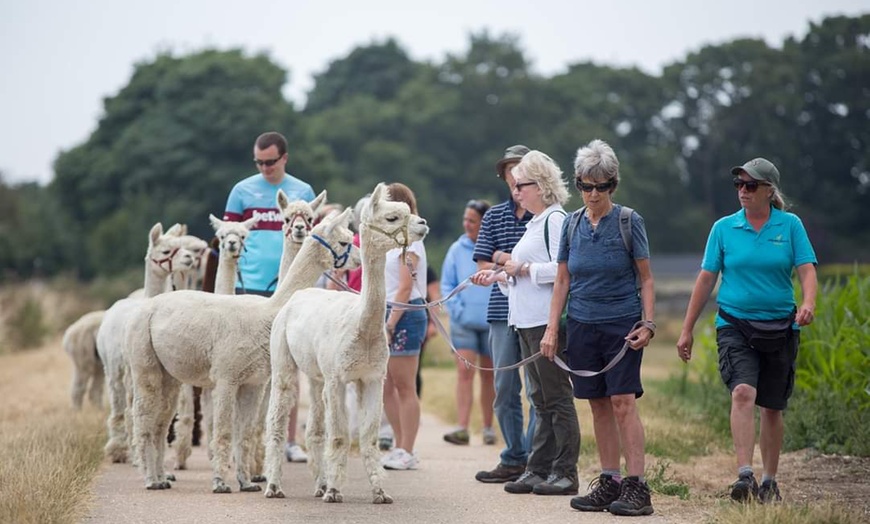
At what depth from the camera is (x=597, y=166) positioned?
332 inches

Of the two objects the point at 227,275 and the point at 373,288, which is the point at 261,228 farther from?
the point at 373,288

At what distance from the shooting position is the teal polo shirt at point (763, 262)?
8.38 m

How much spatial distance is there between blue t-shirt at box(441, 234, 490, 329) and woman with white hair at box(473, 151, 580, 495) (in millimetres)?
3508

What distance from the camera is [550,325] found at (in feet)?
28.7

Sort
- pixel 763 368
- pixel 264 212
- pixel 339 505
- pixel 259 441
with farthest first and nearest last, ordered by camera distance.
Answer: pixel 264 212 → pixel 259 441 → pixel 339 505 → pixel 763 368

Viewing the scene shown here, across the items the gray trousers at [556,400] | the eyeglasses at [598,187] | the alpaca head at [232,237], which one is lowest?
the gray trousers at [556,400]

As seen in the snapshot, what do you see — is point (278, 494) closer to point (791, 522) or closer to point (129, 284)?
point (791, 522)

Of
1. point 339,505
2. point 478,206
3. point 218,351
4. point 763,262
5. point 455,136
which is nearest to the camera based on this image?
point 763,262

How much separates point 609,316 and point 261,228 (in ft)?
13.4

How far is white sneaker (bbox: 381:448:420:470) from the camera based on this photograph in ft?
37.0

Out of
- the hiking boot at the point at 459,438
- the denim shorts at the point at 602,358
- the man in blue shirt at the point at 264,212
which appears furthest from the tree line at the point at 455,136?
the denim shorts at the point at 602,358

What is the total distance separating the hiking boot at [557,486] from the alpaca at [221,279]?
288cm

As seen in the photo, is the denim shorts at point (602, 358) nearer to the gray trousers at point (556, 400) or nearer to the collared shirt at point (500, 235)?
the gray trousers at point (556, 400)

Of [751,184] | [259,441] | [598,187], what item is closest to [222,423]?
[259,441]
